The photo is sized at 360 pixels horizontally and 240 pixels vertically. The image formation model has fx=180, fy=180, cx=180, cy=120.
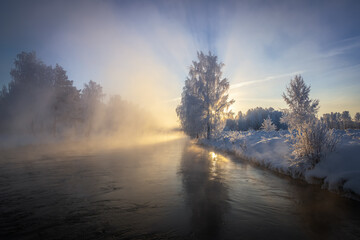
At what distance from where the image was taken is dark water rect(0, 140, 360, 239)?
11.9ft

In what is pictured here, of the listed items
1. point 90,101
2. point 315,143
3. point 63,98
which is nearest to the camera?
point 315,143

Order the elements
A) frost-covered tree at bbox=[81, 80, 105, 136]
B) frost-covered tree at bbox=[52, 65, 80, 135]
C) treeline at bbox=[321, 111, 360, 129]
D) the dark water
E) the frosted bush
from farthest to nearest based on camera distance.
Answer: frost-covered tree at bbox=[81, 80, 105, 136]
frost-covered tree at bbox=[52, 65, 80, 135]
treeline at bbox=[321, 111, 360, 129]
the frosted bush
the dark water

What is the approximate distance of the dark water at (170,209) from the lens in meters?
3.61

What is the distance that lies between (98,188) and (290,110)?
24767 millimetres

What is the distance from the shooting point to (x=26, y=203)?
16.3 ft

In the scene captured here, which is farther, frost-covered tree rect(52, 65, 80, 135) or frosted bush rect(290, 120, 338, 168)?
frost-covered tree rect(52, 65, 80, 135)

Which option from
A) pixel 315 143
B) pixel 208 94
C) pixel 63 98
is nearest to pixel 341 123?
pixel 208 94

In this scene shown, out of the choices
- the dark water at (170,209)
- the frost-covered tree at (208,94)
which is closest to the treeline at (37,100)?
the frost-covered tree at (208,94)

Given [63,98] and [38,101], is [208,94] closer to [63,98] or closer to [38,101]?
[63,98]

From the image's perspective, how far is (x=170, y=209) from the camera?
4.78 meters

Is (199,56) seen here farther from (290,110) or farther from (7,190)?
(7,190)

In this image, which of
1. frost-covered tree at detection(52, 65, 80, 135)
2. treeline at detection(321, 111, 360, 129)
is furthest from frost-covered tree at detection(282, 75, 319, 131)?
frost-covered tree at detection(52, 65, 80, 135)

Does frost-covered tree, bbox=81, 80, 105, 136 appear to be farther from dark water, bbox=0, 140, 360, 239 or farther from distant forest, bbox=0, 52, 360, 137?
dark water, bbox=0, 140, 360, 239

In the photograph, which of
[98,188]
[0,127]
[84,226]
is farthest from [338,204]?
[0,127]
